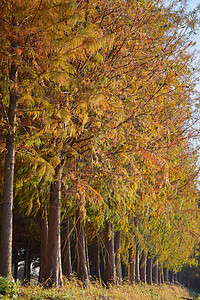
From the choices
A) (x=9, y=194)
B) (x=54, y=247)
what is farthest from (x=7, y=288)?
(x=54, y=247)

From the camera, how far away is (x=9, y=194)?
764cm

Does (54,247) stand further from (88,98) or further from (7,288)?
(88,98)

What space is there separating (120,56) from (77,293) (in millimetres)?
6521

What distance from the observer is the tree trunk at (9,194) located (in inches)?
293

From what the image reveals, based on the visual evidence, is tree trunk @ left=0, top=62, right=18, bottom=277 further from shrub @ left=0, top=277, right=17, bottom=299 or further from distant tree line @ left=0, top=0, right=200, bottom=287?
shrub @ left=0, top=277, right=17, bottom=299

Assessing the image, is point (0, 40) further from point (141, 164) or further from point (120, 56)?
point (141, 164)

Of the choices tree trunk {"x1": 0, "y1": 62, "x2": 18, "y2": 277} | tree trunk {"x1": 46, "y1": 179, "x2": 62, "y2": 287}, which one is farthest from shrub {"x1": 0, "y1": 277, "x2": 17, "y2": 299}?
tree trunk {"x1": 46, "y1": 179, "x2": 62, "y2": 287}

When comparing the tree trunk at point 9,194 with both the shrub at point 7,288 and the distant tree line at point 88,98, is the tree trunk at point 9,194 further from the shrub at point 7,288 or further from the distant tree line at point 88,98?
the shrub at point 7,288

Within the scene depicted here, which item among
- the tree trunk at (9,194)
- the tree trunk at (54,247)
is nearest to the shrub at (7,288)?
the tree trunk at (9,194)

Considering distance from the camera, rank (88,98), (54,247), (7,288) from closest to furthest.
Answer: (7,288)
(88,98)
(54,247)

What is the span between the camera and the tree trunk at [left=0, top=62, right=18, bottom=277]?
24.4 feet

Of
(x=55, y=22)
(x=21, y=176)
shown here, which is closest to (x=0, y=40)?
(x=55, y=22)

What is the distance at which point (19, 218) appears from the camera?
22141 millimetres

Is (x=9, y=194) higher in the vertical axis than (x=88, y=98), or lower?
lower
